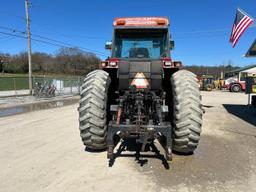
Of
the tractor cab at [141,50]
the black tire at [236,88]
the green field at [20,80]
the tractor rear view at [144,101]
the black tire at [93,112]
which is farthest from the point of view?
the black tire at [236,88]

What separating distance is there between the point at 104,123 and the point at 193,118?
167cm

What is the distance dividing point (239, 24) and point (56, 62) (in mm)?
65395

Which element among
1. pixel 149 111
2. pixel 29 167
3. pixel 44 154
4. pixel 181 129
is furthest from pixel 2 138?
pixel 181 129

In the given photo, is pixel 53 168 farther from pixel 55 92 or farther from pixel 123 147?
pixel 55 92

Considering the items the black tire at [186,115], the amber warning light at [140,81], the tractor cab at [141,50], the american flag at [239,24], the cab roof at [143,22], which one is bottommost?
the black tire at [186,115]

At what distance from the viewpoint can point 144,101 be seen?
229 inches

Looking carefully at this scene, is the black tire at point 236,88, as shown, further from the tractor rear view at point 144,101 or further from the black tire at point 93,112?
the black tire at point 93,112

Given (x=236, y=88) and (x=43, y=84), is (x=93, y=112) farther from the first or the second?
(x=236, y=88)

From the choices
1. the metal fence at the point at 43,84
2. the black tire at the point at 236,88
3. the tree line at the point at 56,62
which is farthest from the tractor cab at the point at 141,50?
the tree line at the point at 56,62

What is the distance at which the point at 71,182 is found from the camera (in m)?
4.50

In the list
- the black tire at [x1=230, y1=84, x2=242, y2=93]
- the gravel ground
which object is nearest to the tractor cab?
the gravel ground

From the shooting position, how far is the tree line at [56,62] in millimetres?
66688

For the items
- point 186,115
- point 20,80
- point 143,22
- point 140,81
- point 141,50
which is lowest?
point 186,115

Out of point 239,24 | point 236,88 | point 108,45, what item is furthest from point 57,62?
point 108,45
